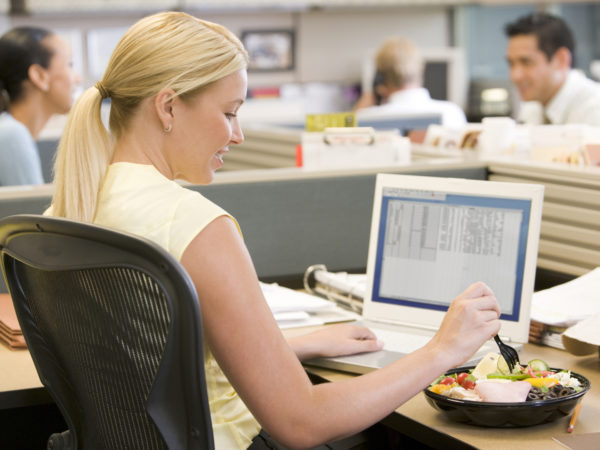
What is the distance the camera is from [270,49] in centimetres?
643

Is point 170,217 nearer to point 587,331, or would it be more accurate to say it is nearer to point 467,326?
point 467,326

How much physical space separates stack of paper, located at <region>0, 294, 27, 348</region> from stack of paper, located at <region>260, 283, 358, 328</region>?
49cm

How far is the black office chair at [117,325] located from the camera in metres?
0.99

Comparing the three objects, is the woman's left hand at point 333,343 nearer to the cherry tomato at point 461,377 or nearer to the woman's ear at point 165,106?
the cherry tomato at point 461,377

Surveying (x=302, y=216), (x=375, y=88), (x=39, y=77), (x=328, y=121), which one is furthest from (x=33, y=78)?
(x=375, y=88)

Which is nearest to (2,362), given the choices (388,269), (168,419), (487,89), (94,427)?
(94,427)

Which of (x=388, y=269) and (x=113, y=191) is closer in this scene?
(x=113, y=191)

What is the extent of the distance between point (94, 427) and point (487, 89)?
5.76 meters

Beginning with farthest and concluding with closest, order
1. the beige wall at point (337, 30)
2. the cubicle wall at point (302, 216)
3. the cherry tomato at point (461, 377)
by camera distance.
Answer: the beige wall at point (337, 30) < the cubicle wall at point (302, 216) < the cherry tomato at point (461, 377)

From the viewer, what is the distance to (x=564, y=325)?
1.62 meters

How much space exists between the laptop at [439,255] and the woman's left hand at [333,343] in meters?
0.01

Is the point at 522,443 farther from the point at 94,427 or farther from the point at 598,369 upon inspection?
the point at 94,427

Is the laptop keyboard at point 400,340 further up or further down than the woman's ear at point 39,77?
further down

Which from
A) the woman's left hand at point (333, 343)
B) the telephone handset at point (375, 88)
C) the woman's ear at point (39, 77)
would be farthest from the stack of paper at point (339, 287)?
the telephone handset at point (375, 88)
